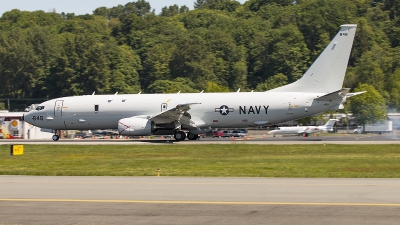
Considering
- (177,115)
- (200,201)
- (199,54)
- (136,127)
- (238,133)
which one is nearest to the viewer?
(200,201)

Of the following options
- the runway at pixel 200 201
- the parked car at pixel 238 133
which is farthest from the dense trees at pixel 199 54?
the runway at pixel 200 201

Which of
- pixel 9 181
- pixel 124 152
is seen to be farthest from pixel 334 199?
pixel 124 152

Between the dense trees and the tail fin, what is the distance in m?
48.8

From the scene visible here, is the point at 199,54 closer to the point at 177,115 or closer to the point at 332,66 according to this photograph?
the point at 177,115

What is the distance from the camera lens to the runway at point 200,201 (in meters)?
14.9

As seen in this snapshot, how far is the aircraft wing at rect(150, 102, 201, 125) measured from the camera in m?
44.5

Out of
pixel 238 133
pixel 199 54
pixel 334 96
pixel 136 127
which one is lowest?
pixel 238 133

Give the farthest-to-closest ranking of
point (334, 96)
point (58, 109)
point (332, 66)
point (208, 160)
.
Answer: point (58, 109), point (332, 66), point (334, 96), point (208, 160)

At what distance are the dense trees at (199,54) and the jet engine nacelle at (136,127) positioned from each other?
5364cm

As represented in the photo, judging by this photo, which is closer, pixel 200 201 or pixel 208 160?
pixel 200 201

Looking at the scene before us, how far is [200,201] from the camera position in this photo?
56.0ft

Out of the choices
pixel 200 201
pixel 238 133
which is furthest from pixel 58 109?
pixel 200 201

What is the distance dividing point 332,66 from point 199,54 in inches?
2938

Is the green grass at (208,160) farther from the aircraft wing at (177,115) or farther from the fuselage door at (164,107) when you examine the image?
the fuselage door at (164,107)
